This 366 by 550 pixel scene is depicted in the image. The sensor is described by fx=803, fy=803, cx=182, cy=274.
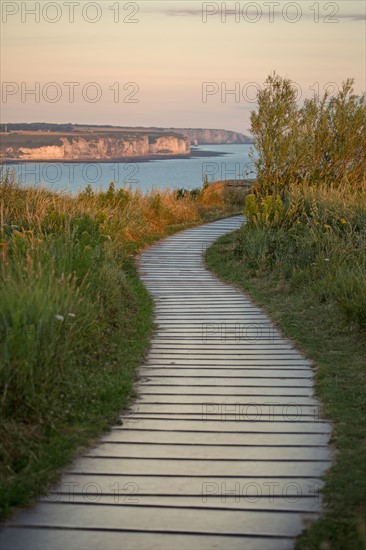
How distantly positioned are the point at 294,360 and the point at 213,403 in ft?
4.79

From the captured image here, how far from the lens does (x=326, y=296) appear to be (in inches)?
359

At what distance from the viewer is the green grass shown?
3.79 meters

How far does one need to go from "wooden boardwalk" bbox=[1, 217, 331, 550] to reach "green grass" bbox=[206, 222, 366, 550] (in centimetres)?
11

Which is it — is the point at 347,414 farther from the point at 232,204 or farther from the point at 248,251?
the point at 232,204

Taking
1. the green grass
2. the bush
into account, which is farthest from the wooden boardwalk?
the bush

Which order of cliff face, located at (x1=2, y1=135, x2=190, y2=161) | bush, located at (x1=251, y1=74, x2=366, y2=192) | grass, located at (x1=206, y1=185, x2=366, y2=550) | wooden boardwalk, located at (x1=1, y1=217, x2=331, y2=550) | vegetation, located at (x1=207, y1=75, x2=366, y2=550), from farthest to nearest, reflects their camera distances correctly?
1. cliff face, located at (x1=2, y1=135, x2=190, y2=161)
2. bush, located at (x1=251, y1=74, x2=366, y2=192)
3. vegetation, located at (x1=207, y1=75, x2=366, y2=550)
4. grass, located at (x1=206, y1=185, x2=366, y2=550)
5. wooden boardwalk, located at (x1=1, y1=217, x2=331, y2=550)

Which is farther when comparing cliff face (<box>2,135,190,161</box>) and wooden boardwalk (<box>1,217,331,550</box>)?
cliff face (<box>2,135,190,161</box>)

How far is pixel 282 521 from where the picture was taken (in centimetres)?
385

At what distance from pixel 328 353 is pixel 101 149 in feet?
105

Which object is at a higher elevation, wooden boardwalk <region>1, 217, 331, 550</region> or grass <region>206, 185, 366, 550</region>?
grass <region>206, 185, 366, 550</region>

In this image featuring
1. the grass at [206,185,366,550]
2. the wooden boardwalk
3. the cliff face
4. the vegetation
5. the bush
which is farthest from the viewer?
the cliff face

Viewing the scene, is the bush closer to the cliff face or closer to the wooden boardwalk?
the cliff face

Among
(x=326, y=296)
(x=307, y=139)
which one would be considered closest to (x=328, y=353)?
(x=326, y=296)

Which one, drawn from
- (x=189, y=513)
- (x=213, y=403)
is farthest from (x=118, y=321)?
(x=189, y=513)
